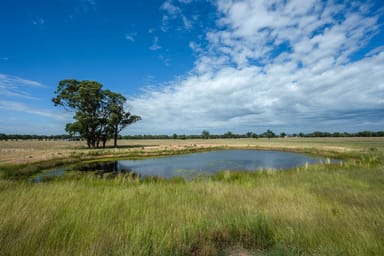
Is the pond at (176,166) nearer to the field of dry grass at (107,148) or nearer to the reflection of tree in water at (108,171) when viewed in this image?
the reflection of tree in water at (108,171)

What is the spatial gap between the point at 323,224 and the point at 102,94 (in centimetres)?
4625

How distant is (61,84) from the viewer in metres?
37.3

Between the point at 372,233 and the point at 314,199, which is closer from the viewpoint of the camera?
the point at 372,233

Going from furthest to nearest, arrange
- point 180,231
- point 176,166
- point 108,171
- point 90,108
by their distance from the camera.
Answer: point 90,108
point 176,166
point 108,171
point 180,231

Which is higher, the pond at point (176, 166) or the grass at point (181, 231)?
the grass at point (181, 231)

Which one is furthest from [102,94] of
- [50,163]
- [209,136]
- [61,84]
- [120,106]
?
[209,136]

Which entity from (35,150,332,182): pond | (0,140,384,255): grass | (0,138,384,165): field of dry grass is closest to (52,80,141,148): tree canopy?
(0,138,384,165): field of dry grass

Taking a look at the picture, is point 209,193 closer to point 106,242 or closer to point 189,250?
point 189,250

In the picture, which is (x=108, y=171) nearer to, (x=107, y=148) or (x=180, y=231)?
(x=180, y=231)

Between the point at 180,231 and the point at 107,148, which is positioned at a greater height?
the point at 180,231

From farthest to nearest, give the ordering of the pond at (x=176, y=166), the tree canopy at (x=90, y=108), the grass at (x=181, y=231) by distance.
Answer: the tree canopy at (x=90, y=108) < the pond at (x=176, y=166) < the grass at (x=181, y=231)

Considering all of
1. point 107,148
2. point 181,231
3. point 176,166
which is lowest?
point 176,166

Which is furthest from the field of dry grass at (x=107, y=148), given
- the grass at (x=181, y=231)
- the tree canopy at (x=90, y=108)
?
the grass at (x=181, y=231)

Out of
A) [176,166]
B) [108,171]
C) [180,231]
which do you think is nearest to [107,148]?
[108,171]
